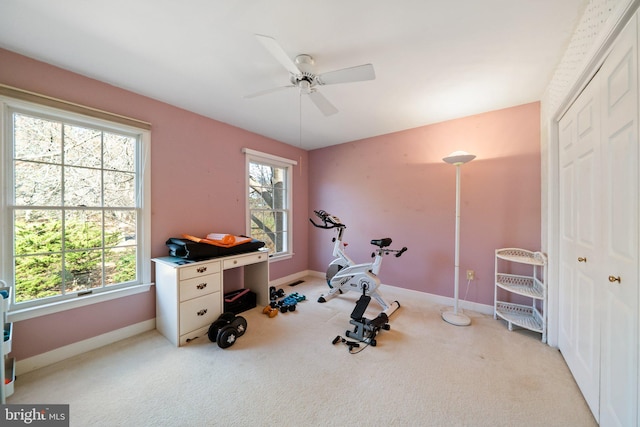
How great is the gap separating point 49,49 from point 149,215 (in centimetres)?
144

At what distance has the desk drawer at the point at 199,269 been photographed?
212cm

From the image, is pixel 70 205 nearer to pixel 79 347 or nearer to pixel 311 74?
pixel 79 347

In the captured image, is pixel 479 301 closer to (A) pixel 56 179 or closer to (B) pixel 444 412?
(B) pixel 444 412

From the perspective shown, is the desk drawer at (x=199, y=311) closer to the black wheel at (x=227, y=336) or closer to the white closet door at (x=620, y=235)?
the black wheel at (x=227, y=336)

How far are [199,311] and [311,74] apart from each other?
2402mm

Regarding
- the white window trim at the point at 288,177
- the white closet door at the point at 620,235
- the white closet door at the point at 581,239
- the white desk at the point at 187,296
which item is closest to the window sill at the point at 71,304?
the white desk at the point at 187,296

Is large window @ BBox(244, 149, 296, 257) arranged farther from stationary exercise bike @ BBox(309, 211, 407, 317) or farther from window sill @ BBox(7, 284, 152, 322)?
window sill @ BBox(7, 284, 152, 322)

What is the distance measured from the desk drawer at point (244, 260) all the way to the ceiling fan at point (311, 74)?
69.4 inches

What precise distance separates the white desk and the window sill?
214mm

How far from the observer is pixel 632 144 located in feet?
3.34

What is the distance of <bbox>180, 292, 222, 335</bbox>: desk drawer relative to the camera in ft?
7.01

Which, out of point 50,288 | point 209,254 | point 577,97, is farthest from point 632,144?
point 50,288

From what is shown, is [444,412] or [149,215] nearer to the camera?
[444,412]

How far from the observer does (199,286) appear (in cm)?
223
